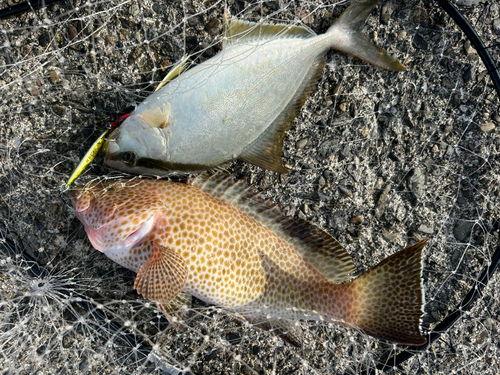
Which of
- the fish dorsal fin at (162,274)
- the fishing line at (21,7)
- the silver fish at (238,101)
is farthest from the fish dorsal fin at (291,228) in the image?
the fishing line at (21,7)

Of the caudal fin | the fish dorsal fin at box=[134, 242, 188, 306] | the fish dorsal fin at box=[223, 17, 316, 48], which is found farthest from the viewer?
the fish dorsal fin at box=[223, 17, 316, 48]

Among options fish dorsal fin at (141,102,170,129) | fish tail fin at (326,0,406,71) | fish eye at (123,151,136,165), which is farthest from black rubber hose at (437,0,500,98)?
fish eye at (123,151,136,165)

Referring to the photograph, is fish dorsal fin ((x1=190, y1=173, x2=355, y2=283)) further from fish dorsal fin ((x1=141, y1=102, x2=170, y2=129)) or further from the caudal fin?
fish dorsal fin ((x1=141, y1=102, x2=170, y2=129))

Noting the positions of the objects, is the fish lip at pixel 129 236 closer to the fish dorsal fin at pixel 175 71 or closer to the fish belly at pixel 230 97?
the fish belly at pixel 230 97

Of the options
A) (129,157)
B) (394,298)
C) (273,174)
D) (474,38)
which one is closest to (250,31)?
(273,174)

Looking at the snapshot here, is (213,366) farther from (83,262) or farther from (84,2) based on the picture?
(84,2)

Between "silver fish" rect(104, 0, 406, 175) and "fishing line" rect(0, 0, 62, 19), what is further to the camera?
"fishing line" rect(0, 0, 62, 19)

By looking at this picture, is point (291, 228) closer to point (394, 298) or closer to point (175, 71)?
point (394, 298)

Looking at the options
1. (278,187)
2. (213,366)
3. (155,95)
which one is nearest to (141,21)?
(155,95)
